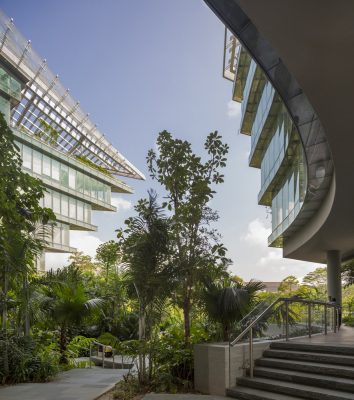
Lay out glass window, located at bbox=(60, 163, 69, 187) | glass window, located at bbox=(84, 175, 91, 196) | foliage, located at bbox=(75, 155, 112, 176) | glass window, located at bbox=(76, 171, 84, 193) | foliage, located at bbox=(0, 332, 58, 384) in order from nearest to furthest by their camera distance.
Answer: foliage, located at bbox=(0, 332, 58, 384), glass window, located at bbox=(60, 163, 69, 187), glass window, located at bbox=(76, 171, 84, 193), glass window, located at bbox=(84, 175, 91, 196), foliage, located at bbox=(75, 155, 112, 176)

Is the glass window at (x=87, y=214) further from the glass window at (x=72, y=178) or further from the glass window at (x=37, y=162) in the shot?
the glass window at (x=37, y=162)

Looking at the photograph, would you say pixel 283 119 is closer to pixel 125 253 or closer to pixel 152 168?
pixel 152 168

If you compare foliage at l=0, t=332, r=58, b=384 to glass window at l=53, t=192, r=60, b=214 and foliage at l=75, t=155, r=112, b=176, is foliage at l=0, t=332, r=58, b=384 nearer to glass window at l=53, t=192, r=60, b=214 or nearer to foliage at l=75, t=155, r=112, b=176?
glass window at l=53, t=192, r=60, b=214

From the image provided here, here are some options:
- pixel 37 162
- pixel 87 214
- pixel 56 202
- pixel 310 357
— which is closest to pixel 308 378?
pixel 310 357

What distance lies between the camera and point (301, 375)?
873 cm

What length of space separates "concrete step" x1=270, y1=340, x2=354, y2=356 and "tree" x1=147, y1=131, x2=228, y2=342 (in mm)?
2073

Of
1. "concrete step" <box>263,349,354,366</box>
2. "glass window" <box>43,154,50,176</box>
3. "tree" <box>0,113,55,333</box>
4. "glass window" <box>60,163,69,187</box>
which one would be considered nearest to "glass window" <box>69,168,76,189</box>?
"glass window" <box>60,163,69,187</box>

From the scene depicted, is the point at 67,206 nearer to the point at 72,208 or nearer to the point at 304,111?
the point at 72,208

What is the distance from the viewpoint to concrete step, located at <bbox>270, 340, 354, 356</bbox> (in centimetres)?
932

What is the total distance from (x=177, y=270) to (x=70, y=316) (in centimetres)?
550

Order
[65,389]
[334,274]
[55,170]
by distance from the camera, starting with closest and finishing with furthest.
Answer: [65,389] < [334,274] < [55,170]

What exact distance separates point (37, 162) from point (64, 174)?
15.7 feet

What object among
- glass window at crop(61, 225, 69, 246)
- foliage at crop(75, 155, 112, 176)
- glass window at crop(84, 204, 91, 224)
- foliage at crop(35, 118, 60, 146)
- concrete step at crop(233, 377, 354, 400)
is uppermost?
foliage at crop(35, 118, 60, 146)

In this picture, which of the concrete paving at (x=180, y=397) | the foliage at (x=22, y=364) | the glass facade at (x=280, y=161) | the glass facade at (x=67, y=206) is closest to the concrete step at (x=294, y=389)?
the concrete paving at (x=180, y=397)
